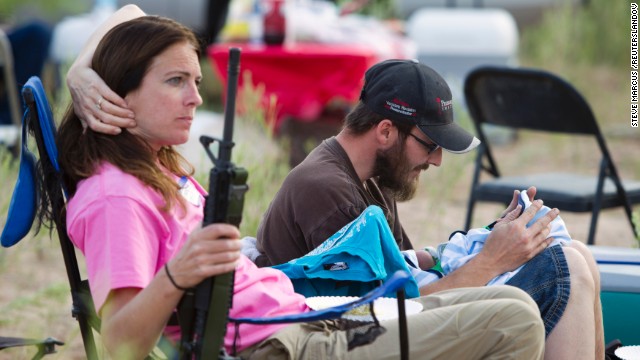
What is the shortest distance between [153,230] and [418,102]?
98 centimetres

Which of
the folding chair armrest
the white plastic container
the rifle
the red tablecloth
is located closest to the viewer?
the rifle

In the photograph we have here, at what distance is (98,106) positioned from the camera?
2207mm

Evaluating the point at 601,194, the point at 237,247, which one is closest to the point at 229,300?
the point at 237,247

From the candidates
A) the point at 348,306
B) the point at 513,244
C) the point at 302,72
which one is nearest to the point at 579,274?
the point at 513,244

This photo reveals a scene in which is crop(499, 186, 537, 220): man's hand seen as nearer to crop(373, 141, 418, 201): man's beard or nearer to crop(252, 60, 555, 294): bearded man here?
crop(252, 60, 555, 294): bearded man

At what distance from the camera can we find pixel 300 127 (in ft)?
23.7

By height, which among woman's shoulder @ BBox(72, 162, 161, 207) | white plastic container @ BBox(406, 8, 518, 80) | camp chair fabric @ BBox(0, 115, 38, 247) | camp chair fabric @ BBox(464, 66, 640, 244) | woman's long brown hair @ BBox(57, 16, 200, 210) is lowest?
white plastic container @ BBox(406, 8, 518, 80)

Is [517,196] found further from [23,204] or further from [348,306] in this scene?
[23,204]

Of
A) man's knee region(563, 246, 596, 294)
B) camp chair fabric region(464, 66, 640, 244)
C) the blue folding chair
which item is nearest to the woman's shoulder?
the blue folding chair

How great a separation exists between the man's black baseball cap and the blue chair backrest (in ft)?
3.13

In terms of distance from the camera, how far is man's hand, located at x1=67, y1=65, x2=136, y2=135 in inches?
87.0

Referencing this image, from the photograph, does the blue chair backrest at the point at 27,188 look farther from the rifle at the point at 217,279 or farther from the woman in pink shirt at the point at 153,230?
the rifle at the point at 217,279

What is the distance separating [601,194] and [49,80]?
4257 mm

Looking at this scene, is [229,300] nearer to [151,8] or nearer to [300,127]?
[300,127]
